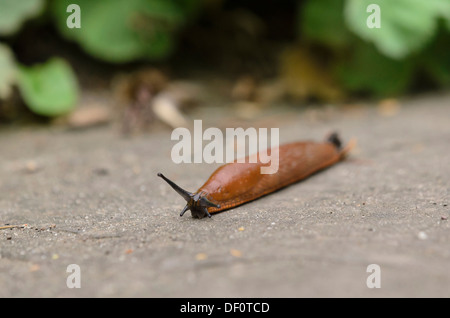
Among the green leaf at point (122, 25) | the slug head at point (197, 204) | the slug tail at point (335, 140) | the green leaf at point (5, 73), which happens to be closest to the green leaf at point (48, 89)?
the green leaf at point (5, 73)

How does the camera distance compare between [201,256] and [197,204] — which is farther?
[197,204]

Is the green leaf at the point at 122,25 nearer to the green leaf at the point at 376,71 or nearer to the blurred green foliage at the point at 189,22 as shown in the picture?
the blurred green foliage at the point at 189,22

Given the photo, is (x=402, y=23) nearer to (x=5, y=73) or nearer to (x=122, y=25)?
(x=122, y=25)

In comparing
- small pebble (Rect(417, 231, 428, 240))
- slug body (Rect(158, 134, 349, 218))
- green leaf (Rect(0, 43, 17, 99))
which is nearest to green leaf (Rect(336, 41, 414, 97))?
slug body (Rect(158, 134, 349, 218))

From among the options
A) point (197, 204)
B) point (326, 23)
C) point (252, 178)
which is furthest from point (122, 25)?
point (197, 204)

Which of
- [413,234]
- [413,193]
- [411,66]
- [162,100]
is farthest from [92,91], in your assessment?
[413,234]
